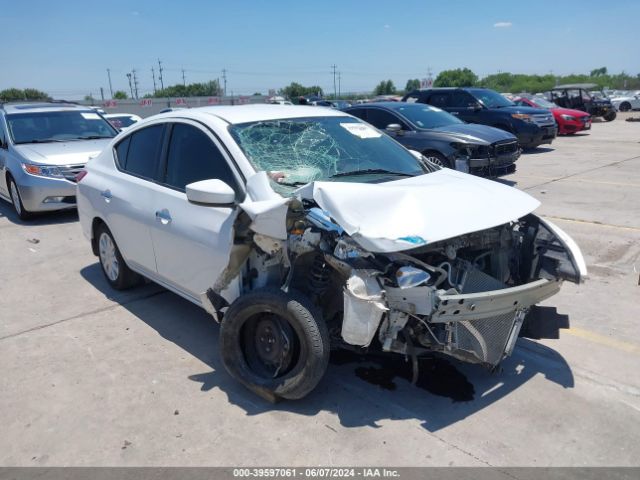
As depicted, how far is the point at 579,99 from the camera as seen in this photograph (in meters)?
25.4

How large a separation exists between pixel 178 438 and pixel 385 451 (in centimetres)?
121

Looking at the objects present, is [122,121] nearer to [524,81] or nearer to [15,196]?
[15,196]

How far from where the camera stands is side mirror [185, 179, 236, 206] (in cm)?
350

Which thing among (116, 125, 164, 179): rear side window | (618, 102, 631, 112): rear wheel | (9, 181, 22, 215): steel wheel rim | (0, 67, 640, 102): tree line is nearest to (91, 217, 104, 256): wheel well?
(116, 125, 164, 179): rear side window

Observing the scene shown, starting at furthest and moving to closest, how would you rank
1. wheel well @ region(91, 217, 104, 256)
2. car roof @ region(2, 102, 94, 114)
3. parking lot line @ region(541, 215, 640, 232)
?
1. car roof @ region(2, 102, 94, 114)
2. parking lot line @ region(541, 215, 640, 232)
3. wheel well @ region(91, 217, 104, 256)

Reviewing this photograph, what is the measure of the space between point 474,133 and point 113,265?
284 inches

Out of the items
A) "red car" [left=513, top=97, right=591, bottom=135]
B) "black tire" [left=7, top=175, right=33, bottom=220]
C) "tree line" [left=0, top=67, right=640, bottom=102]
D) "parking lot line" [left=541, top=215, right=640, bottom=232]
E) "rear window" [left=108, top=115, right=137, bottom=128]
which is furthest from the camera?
"tree line" [left=0, top=67, right=640, bottom=102]

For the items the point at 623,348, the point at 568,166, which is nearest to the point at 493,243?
the point at 623,348

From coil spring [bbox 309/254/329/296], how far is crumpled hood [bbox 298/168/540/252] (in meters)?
0.37

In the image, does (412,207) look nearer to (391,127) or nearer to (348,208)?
(348,208)

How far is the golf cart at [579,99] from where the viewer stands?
25016 millimetres

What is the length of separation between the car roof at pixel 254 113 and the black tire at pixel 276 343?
1532mm

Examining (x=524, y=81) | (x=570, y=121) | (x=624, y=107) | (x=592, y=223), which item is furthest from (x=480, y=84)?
(x=592, y=223)

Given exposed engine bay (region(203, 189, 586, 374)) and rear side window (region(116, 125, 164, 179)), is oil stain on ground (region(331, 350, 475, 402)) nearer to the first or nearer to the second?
exposed engine bay (region(203, 189, 586, 374))
